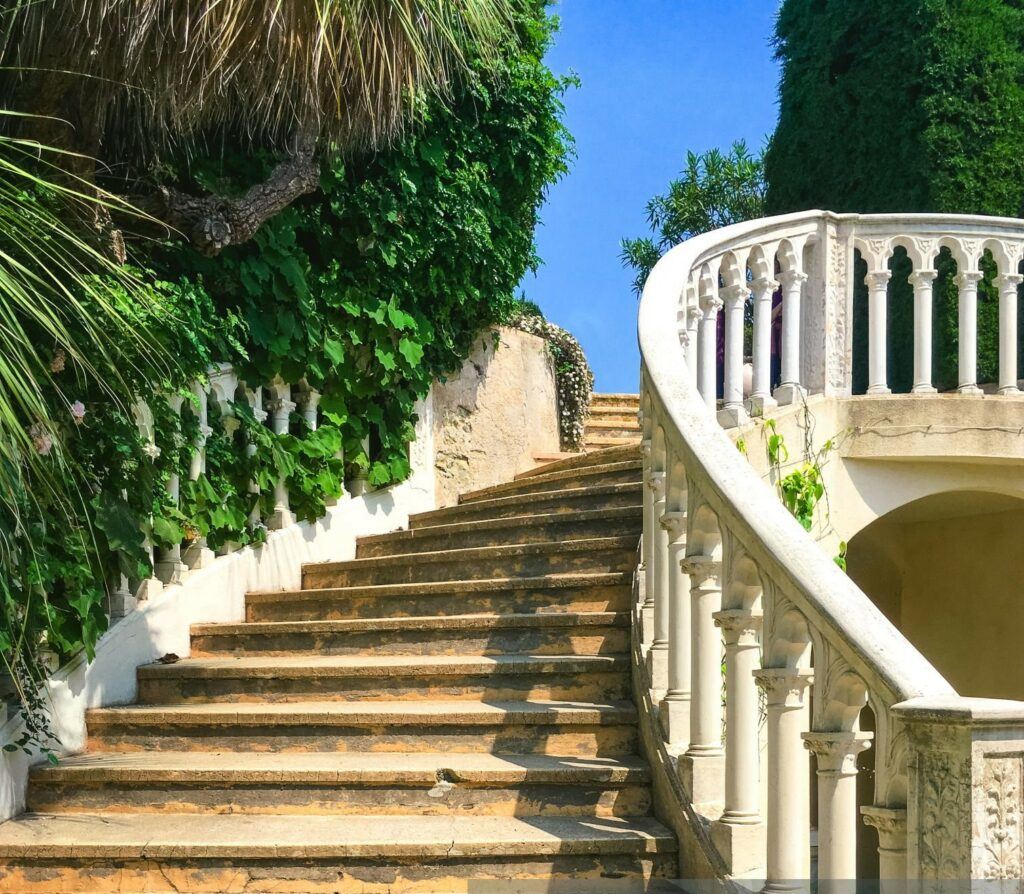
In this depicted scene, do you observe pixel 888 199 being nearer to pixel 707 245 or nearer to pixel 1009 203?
pixel 1009 203

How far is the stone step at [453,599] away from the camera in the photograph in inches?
187

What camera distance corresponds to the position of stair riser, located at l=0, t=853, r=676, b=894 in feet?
11.3

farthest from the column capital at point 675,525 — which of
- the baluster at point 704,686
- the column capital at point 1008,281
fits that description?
the column capital at point 1008,281

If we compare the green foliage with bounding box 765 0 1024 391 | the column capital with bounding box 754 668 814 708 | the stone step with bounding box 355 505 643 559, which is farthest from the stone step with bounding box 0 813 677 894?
the green foliage with bounding box 765 0 1024 391

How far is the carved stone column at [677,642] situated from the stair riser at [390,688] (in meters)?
0.63

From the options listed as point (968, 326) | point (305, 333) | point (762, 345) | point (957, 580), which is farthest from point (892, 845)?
point (957, 580)

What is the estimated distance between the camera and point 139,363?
4387 mm

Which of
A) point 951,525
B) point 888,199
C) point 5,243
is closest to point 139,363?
point 5,243

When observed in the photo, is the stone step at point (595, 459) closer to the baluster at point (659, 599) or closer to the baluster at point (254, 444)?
the baluster at point (254, 444)

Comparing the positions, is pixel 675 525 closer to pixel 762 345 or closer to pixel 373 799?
pixel 373 799

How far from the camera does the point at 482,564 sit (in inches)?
212

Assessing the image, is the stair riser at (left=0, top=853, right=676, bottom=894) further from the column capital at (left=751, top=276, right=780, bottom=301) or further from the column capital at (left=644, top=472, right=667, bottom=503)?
the column capital at (left=751, top=276, right=780, bottom=301)

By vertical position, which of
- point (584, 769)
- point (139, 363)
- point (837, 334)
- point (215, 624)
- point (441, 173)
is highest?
point (441, 173)

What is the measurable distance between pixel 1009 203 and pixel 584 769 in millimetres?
5659
